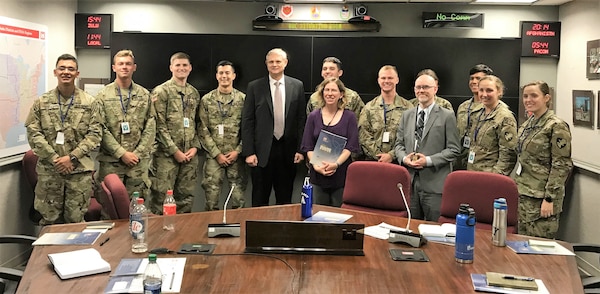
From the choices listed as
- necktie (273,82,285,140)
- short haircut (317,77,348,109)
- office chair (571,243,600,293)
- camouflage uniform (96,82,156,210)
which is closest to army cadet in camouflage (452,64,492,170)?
short haircut (317,77,348,109)

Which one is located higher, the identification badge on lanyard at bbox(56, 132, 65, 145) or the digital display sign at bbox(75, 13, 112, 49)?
the digital display sign at bbox(75, 13, 112, 49)

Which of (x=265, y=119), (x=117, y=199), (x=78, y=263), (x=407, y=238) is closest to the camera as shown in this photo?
(x=78, y=263)

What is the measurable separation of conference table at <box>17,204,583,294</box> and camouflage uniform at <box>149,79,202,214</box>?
89.2 inches

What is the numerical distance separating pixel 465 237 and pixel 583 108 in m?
3.51

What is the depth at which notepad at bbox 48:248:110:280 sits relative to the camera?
2.15 meters

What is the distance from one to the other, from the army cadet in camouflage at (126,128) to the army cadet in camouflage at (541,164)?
10.6ft

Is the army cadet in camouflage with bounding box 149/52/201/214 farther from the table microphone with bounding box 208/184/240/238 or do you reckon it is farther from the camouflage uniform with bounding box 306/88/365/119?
the table microphone with bounding box 208/184/240/238

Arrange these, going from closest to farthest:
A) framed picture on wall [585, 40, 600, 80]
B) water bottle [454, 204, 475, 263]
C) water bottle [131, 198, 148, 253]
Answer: water bottle [454, 204, 475, 263] → water bottle [131, 198, 148, 253] → framed picture on wall [585, 40, 600, 80]

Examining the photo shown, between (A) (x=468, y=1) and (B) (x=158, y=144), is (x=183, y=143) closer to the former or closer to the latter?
(B) (x=158, y=144)

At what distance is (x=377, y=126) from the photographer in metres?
4.90

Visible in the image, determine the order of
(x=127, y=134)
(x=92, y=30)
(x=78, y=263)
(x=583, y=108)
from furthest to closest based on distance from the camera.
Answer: (x=92, y=30)
(x=583, y=108)
(x=127, y=134)
(x=78, y=263)

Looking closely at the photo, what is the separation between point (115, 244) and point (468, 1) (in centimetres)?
478

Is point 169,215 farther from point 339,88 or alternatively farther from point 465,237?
point 339,88

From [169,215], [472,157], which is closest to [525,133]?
[472,157]
